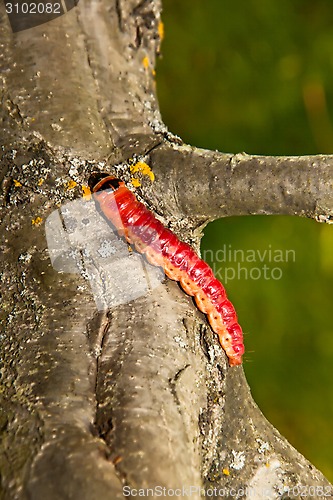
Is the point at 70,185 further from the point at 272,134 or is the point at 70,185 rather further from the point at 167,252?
the point at 272,134

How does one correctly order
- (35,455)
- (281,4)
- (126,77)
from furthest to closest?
(281,4)
(126,77)
(35,455)

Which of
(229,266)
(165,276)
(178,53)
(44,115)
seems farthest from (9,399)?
(178,53)

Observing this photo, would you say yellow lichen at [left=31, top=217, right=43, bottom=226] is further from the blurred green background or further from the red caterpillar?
the blurred green background

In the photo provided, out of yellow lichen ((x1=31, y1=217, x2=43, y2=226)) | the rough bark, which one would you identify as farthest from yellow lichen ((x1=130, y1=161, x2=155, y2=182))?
yellow lichen ((x1=31, y1=217, x2=43, y2=226))

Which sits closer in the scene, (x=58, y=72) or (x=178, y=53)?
(x=58, y=72)

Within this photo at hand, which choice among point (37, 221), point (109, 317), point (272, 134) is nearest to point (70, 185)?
point (37, 221)

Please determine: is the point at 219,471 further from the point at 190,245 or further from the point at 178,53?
the point at 178,53

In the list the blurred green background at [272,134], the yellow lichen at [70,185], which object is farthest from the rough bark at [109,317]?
the blurred green background at [272,134]
